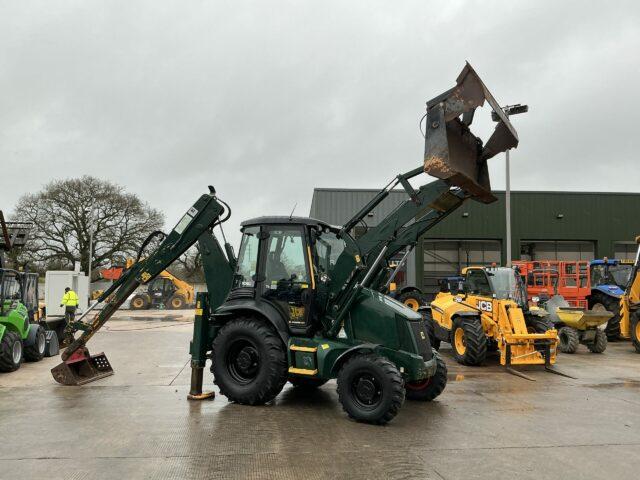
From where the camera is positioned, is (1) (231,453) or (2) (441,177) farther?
(2) (441,177)

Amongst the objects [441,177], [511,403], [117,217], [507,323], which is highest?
[117,217]

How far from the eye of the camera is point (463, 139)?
6.52 meters

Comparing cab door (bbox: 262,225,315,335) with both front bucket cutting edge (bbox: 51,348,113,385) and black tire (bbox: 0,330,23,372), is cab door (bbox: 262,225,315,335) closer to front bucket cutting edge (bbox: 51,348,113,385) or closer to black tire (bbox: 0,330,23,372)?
front bucket cutting edge (bbox: 51,348,113,385)

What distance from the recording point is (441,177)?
615 cm

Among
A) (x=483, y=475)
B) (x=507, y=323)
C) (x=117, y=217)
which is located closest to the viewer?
(x=483, y=475)

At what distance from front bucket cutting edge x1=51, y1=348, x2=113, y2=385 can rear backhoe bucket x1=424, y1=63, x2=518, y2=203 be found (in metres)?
6.40

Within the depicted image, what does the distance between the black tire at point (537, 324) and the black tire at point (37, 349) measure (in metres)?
10.4

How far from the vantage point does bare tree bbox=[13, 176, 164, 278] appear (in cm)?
3641

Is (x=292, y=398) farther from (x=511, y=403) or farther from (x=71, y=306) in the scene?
(x=71, y=306)

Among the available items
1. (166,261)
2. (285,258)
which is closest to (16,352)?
(166,261)

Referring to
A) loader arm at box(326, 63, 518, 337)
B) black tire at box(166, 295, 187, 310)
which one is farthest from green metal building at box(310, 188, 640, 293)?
loader arm at box(326, 63, 518, 337)

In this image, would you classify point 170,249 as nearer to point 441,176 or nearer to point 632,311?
point 441,176

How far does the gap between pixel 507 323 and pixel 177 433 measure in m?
7.35

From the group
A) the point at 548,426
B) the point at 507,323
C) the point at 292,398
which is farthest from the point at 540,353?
the point at 292,398
